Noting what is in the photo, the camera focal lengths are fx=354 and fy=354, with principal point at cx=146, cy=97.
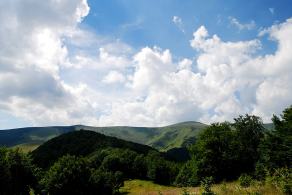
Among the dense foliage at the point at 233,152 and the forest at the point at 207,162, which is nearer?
the forest at the point at 207,162

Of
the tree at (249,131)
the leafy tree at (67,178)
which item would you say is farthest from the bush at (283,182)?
the tree at (249,131)

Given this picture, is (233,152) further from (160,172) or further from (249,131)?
(160,172)

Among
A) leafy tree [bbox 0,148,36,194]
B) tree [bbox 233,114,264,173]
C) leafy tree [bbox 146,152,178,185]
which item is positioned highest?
tree [bbox 233,114,264,173]

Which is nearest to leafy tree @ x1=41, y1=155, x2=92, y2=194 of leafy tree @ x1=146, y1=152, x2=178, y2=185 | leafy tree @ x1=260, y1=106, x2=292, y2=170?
leafy tree @ x1=260, y1=106, x2=292, y2=170

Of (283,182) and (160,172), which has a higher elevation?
(283,182)

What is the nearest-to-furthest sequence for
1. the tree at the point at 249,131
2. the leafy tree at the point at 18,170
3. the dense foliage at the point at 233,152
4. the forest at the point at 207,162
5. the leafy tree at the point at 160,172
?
the leafy tree at the point at 18,170
the forest at the point at 207,162
the dense foliage at the point at 233,152
the tree at the point at 249,131
the leafy tree at the point at 160,172

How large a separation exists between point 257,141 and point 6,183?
76.0 m

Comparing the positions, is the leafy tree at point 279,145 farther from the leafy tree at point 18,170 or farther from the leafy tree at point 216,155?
the leafy tree at point 18,170

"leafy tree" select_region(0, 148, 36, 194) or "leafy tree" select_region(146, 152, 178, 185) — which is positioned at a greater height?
"leafy tree" select_region(0, 148, 36, 194)

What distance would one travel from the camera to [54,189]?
76.4m

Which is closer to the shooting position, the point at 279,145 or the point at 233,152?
the point at 279,145

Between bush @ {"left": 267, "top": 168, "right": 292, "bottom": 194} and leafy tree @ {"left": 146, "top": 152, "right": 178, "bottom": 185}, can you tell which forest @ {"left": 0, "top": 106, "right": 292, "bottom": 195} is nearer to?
bush @ {"left": 267, "top": 168, "right": 292, "bottom": 194}

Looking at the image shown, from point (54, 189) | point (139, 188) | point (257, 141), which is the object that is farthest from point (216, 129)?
point (139, 188)

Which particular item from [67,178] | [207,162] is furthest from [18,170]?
[207,162]
